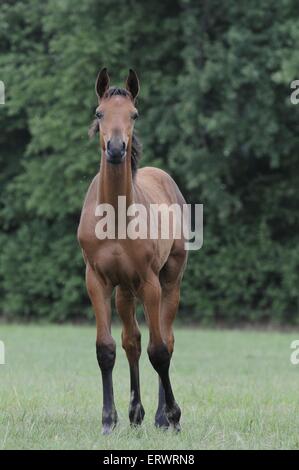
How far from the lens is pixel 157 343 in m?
6.96

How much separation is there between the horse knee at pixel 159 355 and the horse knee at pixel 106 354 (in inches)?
12.4

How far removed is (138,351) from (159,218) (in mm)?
1026

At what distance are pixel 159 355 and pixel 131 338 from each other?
1.56 ft

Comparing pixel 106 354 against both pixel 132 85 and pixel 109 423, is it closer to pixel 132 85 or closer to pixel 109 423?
pixel 109 423

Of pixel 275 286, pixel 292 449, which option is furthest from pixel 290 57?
pixel 292 449

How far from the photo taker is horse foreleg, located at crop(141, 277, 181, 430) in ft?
22.1

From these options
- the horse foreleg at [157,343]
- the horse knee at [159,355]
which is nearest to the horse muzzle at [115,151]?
the horse foreleg at [157,343]

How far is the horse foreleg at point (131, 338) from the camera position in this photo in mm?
7184

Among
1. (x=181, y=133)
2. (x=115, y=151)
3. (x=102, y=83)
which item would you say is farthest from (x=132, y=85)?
(x=181, y=133)

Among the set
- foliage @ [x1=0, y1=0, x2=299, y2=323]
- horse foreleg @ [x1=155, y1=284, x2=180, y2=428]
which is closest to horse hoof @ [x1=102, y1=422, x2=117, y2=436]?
horse foreleg @ [x1=155, y1=284, x2=180, y2=428]

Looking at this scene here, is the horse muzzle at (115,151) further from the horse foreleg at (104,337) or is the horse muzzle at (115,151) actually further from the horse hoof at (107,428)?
the horse hoof at (107,428)

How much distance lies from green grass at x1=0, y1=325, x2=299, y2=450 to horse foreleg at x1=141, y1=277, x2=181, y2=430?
0.15 m

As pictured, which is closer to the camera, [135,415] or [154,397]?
[135,415]

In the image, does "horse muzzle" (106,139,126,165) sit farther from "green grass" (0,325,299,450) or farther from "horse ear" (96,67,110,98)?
"green grass" (0,325,299,450)
